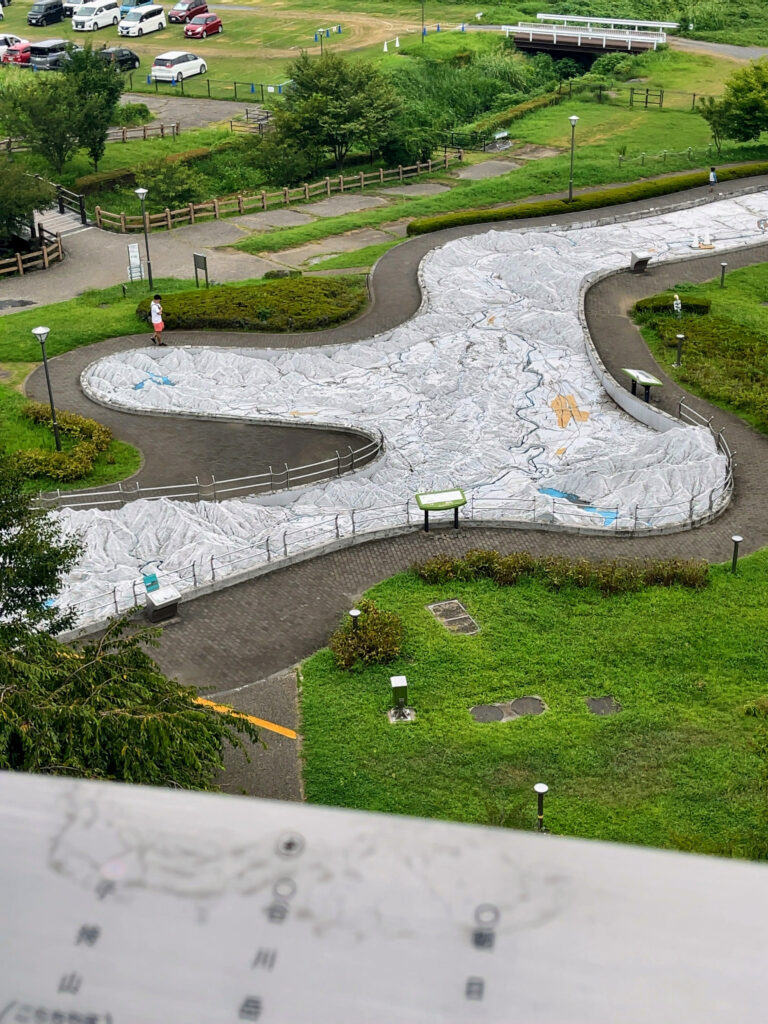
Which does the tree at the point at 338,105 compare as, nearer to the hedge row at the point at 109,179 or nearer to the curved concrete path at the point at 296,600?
the hedge row at the point at 109,179

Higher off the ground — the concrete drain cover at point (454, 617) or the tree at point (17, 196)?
the tree at point (17, 196)

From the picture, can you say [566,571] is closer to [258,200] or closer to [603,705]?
[603,705]

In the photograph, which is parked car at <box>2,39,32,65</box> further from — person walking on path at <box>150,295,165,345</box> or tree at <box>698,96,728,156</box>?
person walking on path at <box>150,295,165,345</box>

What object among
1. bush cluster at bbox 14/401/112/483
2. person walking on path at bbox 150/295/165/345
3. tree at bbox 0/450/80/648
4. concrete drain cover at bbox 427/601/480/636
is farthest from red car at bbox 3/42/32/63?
tree at bbox 0/450/80/648

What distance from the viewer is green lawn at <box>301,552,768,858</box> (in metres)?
20.2

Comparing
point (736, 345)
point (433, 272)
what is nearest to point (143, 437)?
point (433, 272)

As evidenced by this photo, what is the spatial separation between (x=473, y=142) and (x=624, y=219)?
1732 centimetres

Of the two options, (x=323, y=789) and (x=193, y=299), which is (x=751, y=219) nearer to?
(x=193, y=299)

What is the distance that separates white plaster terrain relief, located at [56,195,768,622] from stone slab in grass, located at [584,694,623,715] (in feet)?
23.5

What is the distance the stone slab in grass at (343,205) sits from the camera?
56.6 meters

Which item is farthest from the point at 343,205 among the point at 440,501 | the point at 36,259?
the point at 440,501

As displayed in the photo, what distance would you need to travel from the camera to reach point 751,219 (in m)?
52.8

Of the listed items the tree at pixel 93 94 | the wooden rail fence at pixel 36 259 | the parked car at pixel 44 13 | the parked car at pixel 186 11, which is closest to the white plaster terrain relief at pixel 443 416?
the wooden rail fence at pixel 36 259

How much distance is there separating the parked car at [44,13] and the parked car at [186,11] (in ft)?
26.7
